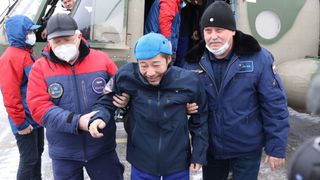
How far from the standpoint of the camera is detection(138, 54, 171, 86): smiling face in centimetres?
198

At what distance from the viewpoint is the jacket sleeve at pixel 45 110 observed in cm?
207

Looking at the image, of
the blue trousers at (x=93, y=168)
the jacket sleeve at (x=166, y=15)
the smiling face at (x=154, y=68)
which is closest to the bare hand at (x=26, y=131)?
the blue trousers at (x=93, y=168)

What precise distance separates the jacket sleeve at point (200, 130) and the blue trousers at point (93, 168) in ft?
1.93

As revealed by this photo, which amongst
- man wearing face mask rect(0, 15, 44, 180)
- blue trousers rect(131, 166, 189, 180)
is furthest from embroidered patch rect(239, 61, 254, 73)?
man wearing face mask rect(0, 15, 44, 180)

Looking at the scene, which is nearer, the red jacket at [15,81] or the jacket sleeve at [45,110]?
the jacket sleeve at [45,110]

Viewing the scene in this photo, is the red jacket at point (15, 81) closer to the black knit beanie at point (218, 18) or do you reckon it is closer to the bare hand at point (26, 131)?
the bare hand at point (26, 131)

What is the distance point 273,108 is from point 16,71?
1790 mm

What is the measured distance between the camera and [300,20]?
4.56 m

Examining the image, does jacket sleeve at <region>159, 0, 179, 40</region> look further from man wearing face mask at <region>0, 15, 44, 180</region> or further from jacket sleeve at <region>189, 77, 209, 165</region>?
jacket sleeve at <region>189, 77, 209, 165</region>

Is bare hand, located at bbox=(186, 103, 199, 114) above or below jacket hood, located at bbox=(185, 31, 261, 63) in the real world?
below

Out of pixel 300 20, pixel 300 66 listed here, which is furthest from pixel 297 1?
pixel 300 66

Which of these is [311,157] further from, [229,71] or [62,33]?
[62,33]

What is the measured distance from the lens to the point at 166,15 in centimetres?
417

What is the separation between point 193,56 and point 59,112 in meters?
0.89
